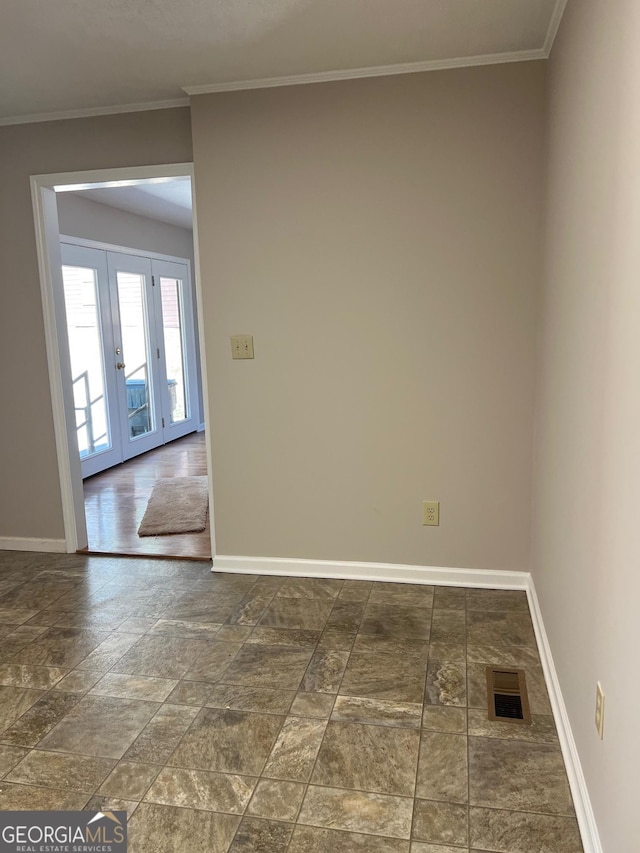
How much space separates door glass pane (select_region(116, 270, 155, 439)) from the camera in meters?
6.22

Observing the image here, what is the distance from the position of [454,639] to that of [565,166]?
1.81 m

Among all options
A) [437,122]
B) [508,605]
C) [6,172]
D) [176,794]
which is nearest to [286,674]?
[176,794]

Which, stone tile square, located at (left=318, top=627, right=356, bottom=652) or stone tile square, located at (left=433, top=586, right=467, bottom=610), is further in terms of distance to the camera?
stone tile square, located at (left=433, top=586, right=467, bottom=610)

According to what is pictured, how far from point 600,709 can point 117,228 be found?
5.71 meters

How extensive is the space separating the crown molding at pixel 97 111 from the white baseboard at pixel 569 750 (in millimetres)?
2840

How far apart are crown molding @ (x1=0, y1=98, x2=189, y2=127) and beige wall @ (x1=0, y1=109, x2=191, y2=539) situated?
3 cm

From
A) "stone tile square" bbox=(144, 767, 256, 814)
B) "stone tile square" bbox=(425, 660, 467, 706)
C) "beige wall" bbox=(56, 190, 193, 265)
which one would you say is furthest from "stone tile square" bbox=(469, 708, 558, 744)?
"beige wall" bbox=(56, 190, 193, 265)

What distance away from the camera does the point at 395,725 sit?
2.08 meters

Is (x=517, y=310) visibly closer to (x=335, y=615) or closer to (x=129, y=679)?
(x=335, y=615)

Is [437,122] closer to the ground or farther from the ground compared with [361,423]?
farther from the ground

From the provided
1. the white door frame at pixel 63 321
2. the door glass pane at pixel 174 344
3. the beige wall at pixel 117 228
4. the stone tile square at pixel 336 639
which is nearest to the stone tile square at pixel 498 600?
the stone tile square at pixel 336 639

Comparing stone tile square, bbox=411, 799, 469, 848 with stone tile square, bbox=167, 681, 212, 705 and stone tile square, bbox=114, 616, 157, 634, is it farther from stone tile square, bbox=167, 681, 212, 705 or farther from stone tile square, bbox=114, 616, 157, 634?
stone tile square, bbox=114, 616, 157, 634

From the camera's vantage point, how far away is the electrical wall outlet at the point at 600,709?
4.87 ft

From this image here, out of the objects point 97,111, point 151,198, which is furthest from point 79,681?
point 151,198
